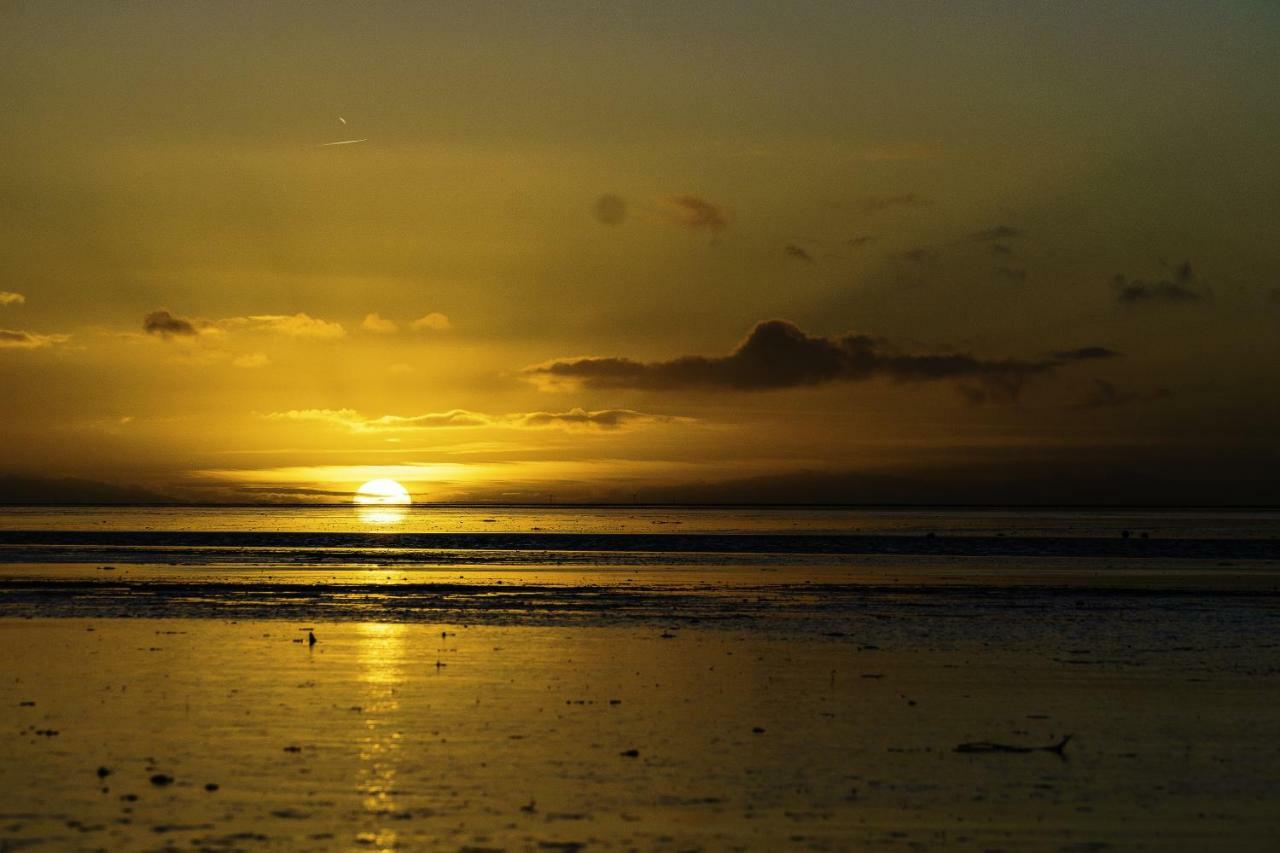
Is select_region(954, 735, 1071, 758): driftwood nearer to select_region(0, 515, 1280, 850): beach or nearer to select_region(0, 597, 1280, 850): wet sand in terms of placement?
select_region(0, 515, 1280, 850): beach

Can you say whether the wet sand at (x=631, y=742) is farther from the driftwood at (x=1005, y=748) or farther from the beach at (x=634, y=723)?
the driftwood at (x=1005, y=748)

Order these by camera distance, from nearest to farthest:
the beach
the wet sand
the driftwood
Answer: the wet sand
the beach
the driftwood

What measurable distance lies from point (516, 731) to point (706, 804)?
596cm

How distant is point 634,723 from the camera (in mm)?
24953

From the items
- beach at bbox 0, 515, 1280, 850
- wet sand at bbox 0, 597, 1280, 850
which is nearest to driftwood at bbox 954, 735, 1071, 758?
beach at bbox 0, 515, 1280, 850

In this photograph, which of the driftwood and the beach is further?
the driftwood

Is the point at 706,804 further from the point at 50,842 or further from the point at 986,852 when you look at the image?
the point at 50,842

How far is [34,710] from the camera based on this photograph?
2588 cm

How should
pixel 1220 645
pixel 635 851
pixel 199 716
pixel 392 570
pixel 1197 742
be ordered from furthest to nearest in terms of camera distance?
pixel 392 570 < pixel 1220 645 < pixel 199 716 < pixel 1197 742 < pixel 635 851

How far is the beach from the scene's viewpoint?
58.3 feet

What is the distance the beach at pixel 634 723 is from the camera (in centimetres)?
1777

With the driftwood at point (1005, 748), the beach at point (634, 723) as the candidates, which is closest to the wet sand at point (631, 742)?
the beach at point (634, 723)

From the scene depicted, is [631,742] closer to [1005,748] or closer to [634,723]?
[634,723]

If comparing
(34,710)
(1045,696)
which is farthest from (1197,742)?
(34,710)
